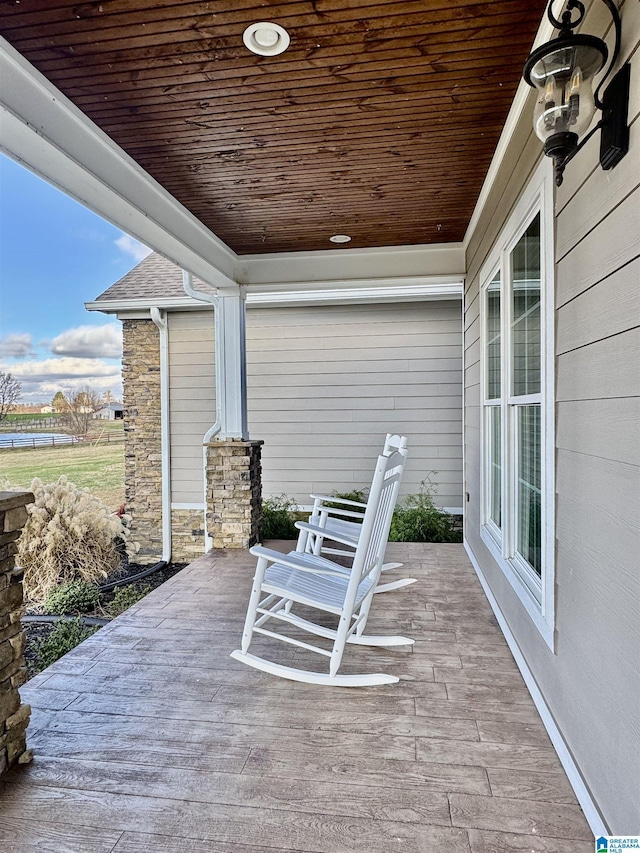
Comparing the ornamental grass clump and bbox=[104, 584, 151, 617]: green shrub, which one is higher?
the ornamental grass clump

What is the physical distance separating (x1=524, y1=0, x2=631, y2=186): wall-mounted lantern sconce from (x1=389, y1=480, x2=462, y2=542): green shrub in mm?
4366

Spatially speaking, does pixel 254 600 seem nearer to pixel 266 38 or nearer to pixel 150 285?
pixel 266 38

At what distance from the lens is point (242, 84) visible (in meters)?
2.20

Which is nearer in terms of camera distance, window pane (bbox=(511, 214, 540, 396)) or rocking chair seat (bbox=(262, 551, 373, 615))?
window pane (bbox=(511, 214, 540, 396))

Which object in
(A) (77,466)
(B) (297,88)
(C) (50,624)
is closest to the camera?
(B) (297,88)

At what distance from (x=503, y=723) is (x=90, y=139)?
3.29m

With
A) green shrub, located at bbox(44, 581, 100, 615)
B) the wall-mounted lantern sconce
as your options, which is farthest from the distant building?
the wall-mounted lantern sconce

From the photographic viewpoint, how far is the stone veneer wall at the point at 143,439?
20.9 feet

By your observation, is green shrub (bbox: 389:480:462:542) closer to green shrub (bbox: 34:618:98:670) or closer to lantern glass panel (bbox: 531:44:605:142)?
green shrub (bbox: 34:618:98:670)

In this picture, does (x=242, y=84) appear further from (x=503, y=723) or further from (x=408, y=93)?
(x=503, y=723)

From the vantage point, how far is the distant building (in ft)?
21.9

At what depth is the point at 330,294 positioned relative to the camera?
5.34m

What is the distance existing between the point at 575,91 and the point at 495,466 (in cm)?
246

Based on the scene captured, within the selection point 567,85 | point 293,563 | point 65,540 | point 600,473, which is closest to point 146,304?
point 65,540
